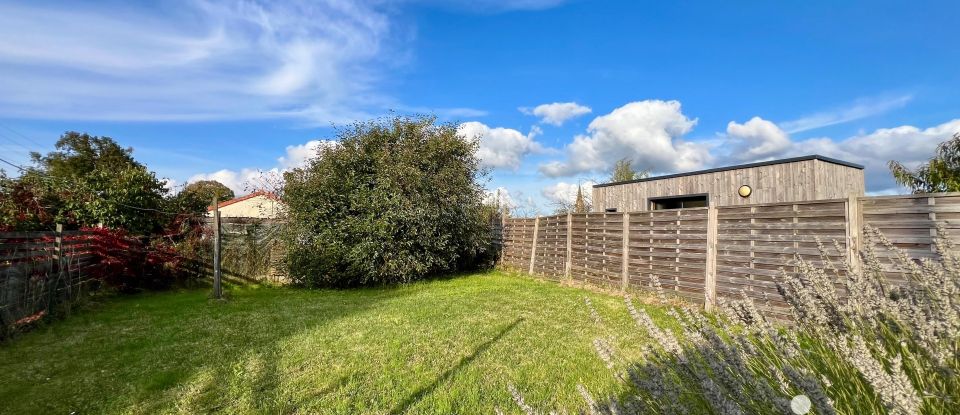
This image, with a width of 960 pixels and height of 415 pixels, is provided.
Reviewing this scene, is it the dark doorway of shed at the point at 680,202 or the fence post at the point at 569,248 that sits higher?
the dark doorway of shed at the point at 680,202

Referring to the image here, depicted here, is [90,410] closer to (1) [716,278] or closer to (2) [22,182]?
(1) [716,278]

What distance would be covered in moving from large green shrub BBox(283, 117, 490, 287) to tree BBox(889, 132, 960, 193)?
37.4 ft

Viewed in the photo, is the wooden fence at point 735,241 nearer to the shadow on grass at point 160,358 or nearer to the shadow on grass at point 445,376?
the shadow on grass at point 445,376

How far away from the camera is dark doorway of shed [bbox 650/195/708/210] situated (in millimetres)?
15398

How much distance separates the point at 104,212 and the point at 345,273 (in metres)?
5.84

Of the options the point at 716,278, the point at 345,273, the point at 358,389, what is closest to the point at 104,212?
the point at 345,273

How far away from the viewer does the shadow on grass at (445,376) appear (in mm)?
3475

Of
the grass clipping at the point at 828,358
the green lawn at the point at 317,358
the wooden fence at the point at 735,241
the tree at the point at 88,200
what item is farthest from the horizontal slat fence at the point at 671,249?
the tree at the point at 88,200

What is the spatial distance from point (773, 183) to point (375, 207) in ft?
36.5

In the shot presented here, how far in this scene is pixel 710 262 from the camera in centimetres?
707

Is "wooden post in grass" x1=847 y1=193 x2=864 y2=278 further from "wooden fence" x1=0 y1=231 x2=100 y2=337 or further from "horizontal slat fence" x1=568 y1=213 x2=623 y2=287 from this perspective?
"wooden fence" x1=0 y1=231 x2=100 y2=337

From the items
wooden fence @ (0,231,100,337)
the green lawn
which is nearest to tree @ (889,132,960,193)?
the green lawn

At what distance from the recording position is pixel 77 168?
26.3 meters

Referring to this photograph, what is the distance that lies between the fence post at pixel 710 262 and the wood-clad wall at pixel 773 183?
4.58 m
